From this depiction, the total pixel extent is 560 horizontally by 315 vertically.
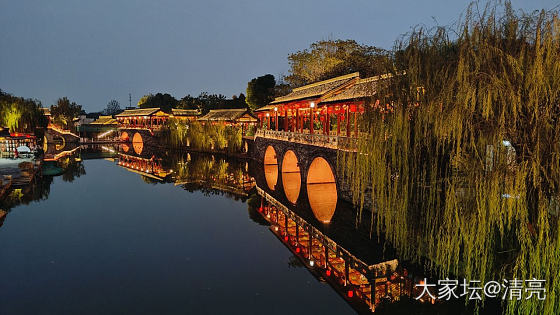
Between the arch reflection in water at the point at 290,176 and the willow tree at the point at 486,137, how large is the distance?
11.9 meters

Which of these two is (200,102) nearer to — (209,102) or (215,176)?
(209,102)

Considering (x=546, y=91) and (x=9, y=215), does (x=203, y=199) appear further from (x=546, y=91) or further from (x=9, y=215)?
(x=546, y=91)

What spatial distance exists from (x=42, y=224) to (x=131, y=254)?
21.5 ft

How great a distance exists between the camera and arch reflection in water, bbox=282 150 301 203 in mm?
20062

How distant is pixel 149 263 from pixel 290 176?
14.1 m

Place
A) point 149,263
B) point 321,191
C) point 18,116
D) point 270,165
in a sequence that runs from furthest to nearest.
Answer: point 18,116
point 270,165
point 321,191
point 149,263

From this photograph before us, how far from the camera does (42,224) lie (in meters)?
15.2

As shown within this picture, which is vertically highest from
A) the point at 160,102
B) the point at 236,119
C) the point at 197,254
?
the point at 160,102

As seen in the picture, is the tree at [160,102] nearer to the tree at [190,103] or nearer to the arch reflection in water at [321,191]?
the tree at [190,103]

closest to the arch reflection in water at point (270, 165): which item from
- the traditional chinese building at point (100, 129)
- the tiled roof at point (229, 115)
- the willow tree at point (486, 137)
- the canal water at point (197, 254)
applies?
the canal water at point (197, 254)

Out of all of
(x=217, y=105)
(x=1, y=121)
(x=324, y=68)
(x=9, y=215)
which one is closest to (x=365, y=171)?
(x=9, y=215)

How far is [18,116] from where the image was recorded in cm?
3606

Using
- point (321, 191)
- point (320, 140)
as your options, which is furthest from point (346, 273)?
point (321, 191)

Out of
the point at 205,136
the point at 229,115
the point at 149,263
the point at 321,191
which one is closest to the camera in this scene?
the point at 149,263
